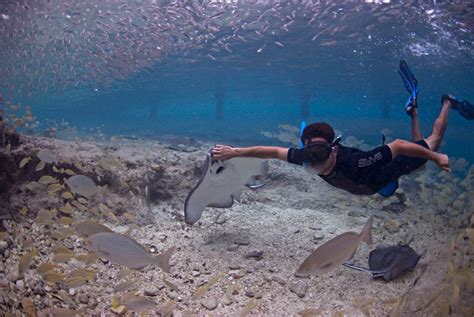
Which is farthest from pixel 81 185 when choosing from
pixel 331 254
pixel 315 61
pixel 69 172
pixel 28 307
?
pixel 315 61

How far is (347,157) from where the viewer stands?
14.7 ft

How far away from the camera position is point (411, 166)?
4945 mm

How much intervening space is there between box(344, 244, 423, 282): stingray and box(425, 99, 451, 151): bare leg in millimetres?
2069

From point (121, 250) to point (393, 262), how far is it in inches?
152

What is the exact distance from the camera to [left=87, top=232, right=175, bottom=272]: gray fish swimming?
330 centimetres

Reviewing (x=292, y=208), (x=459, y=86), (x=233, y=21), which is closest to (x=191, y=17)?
(x=233, y=21)

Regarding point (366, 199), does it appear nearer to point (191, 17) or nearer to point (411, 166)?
point (411, 166)

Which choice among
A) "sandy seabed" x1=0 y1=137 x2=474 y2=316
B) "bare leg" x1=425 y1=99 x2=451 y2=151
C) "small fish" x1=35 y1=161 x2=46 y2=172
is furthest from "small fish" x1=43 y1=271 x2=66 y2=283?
"bare leg" x1=425 y1=99 x2=451 y2=151

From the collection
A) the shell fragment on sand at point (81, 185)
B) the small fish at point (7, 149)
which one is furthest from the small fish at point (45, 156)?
the shell fragment on sand at point (81, 185)

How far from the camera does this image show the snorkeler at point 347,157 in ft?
13.7

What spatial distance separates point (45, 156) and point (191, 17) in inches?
643

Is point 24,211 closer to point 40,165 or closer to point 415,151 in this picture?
point 40,165

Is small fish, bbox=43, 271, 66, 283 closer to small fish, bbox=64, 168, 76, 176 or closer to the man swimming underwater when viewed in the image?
the man swimming underwater

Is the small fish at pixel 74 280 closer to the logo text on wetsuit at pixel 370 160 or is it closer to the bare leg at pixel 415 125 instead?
the logo text on wetsuit at pixel 370 160
